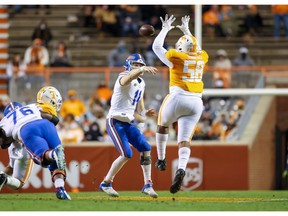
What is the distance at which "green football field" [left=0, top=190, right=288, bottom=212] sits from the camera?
1436cm

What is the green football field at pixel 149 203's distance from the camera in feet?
47.1

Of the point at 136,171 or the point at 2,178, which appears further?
the point at 136,171

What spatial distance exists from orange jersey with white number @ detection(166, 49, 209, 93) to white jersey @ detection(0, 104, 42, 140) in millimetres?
1753

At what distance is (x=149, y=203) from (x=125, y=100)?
66.2 inches

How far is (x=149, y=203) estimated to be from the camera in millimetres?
15117

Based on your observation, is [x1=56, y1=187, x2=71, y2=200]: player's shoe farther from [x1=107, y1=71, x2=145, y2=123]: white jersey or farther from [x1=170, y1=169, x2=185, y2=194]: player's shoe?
[x1=107, y1=71, x2=145, y2=123]: white jersey

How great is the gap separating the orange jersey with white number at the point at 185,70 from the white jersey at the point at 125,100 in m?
0.49

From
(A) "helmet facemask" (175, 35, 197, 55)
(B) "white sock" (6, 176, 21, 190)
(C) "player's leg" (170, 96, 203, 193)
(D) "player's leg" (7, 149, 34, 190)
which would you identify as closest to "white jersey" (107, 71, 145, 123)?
(C) "player's leg" (170, 96, 203, 193)

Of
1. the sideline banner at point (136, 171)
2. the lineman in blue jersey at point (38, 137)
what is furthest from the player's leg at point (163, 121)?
the sideline banner at point (136, 171)

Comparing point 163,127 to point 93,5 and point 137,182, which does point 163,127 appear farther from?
point 93,5

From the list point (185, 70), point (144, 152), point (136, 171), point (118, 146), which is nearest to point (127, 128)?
point (118, 146)

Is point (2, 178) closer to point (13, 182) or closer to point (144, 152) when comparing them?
point (13, 182)

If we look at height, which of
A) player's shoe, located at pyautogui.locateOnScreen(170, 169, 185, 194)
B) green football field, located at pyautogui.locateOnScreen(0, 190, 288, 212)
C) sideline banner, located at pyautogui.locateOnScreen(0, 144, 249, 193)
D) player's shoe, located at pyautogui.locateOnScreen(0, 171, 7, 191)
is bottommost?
sideline banner, located at pyautogui.locateOnScreen(0, 144, 249, 193)

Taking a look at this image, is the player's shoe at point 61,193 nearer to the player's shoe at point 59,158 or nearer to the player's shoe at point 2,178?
the player's shoe at point 59,158
